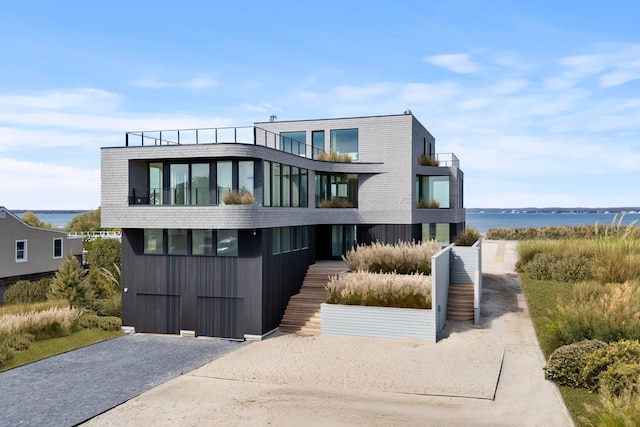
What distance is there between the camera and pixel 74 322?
19531mm

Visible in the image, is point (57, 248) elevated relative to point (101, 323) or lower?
elevated

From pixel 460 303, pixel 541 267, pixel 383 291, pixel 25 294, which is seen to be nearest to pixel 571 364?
pixel 383 291

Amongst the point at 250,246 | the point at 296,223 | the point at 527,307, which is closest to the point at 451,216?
the point at 527,307

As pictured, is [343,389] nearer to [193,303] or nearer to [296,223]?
[193,303]

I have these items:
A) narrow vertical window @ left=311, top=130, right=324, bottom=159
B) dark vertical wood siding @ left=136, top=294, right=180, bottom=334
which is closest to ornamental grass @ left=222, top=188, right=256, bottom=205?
dark vertical wood siding @ left=136, top=294, right=180, bottom=334

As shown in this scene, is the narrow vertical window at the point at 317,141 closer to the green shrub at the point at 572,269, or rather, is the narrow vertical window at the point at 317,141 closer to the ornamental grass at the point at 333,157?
the ornamental grass at the point at 333,157

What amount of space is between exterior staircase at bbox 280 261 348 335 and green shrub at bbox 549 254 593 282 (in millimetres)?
9580

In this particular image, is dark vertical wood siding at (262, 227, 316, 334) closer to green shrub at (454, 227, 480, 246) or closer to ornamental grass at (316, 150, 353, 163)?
ornamental grass at (316, 150, 353, 163)

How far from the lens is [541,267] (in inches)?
963

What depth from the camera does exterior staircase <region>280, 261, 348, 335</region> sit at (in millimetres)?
19969

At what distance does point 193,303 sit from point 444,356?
9.37 meters

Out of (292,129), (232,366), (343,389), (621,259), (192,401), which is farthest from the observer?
(292,129)

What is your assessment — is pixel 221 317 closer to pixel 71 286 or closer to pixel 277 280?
pixel 277 280

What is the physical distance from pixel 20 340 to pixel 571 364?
16.6m
